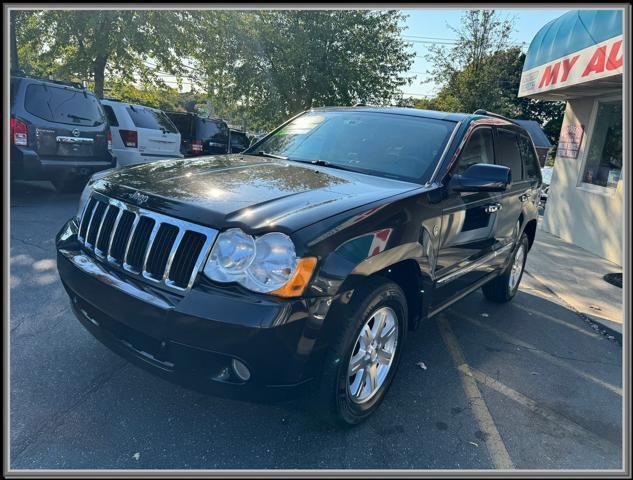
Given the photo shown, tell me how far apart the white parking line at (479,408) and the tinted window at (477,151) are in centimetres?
152

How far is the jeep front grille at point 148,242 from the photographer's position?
2.30 metres

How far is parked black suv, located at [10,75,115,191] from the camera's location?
7062 mm

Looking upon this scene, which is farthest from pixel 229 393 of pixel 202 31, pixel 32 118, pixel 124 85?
pixel 124 85

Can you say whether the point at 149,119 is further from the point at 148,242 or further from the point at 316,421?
the point at 316,421

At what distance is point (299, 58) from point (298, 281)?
58.7 feet

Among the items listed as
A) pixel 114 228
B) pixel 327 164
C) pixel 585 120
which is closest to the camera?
pixel 114 228

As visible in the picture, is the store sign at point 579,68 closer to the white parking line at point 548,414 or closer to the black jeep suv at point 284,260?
the black jeep suv at point 284,260

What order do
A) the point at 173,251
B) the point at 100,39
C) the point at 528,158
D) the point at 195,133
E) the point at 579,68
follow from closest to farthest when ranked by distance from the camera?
the point at 173,251 < the point at 528,158 < the point at 579,68 < the point at 195,133 < the point at 100,39

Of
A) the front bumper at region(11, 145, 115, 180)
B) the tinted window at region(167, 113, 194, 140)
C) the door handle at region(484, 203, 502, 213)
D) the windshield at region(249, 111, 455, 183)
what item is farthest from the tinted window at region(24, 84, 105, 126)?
the door handle at region(484, 203, 502, 213)

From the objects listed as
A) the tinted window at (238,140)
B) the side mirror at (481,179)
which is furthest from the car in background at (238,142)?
the side mirror at (481,179)

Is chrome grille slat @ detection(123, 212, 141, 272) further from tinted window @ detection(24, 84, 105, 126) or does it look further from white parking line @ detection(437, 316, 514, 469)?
tinted window @ detection(24, 84, 105, 126)

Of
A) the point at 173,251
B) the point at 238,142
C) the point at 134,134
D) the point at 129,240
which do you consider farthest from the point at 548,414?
the point at 238,142

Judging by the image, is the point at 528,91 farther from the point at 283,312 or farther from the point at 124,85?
the point at 124,85

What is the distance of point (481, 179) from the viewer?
10.7 feet
